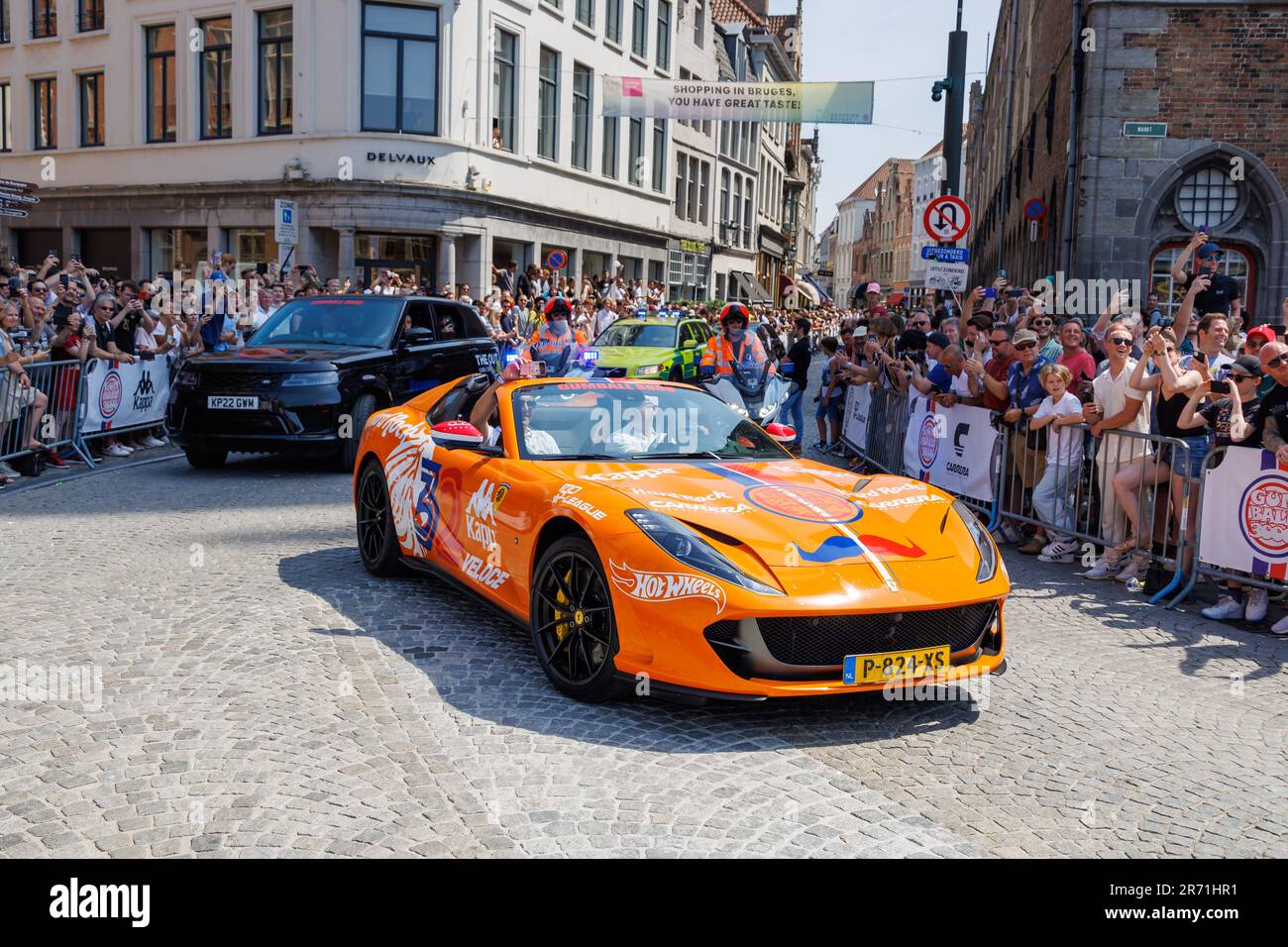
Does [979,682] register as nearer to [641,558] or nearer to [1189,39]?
[641,558]

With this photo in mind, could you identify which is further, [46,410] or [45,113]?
[45,113]

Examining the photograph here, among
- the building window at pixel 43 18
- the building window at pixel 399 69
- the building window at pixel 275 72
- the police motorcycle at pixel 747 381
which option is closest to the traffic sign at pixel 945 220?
the police motorcycle at pixel 747 381

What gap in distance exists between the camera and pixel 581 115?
3788 centimetres

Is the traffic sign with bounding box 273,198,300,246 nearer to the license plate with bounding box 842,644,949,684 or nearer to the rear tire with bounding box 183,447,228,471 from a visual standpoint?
the rear tire with bounding box 183,447,228,471

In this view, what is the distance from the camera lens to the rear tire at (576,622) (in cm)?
515

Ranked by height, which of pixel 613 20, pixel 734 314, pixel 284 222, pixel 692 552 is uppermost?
pixel 613 20

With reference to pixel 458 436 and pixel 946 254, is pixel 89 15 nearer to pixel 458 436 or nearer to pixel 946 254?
pixel 946 254

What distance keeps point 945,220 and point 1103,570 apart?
8153 millimetres

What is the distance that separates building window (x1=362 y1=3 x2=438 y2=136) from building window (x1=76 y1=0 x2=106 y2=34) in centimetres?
889

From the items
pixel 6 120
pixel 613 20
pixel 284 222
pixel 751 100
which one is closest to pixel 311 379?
pixel 284 222

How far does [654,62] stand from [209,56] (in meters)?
18.1

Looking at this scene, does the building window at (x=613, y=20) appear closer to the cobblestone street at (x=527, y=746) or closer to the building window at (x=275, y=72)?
the building window at (x=275, y=72)

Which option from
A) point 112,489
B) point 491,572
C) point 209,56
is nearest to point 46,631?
point 491,572

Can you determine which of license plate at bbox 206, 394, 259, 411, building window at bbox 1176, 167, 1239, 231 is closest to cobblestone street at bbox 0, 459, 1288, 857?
license plate at bbox 206, 394, 259, 411
